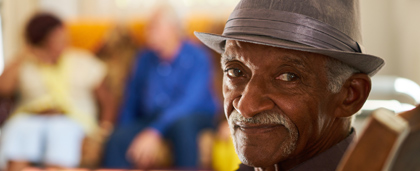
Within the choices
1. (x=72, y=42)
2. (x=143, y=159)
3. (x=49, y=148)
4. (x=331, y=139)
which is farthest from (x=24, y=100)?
(x=331, y=139)

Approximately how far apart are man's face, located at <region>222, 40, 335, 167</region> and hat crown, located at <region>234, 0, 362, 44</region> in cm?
8

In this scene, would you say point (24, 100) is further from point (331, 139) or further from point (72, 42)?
point (331, 139)

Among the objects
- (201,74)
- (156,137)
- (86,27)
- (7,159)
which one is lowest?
(7,159)

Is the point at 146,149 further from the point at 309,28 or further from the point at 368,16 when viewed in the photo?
the point at 368,16

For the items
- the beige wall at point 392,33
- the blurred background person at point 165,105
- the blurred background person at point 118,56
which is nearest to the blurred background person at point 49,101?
the blurred background person at point 118,56

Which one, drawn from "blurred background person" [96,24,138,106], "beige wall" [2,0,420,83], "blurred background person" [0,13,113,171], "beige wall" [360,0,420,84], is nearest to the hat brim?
"blurred background person" [96,24,138,106]

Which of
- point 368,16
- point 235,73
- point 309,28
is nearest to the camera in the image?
point 309,28

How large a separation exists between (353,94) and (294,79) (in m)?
0.15

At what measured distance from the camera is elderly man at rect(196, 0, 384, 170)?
3.50 ft

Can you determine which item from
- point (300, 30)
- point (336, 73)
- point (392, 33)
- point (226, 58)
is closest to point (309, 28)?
point (300, 30)

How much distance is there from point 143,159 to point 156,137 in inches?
7.5

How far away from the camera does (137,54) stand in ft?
12.8

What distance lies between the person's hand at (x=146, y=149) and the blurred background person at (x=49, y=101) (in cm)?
49

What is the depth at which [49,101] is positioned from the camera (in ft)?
12.9
